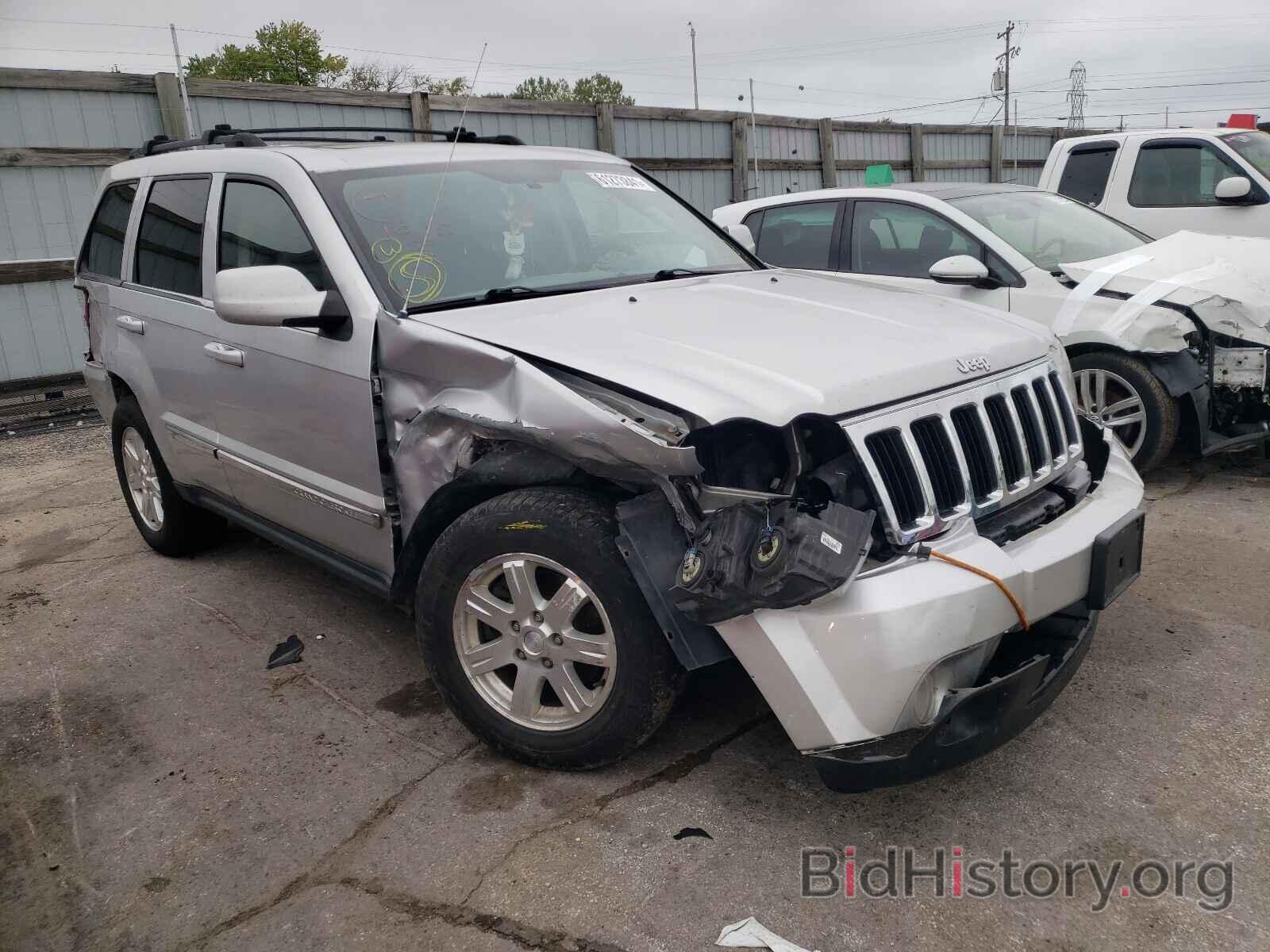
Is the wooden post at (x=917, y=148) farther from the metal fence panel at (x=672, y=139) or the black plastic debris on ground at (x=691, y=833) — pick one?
the black plastic debris on ground at (x=691, y=833)

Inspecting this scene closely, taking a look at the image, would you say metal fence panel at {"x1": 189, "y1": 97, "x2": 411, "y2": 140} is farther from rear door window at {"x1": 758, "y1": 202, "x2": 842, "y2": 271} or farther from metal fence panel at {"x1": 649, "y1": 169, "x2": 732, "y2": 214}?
rear door window at {"x1": 758, "y1": 202, "x2": 842, "y2": 271}

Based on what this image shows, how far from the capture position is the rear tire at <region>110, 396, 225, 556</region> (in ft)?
15.9

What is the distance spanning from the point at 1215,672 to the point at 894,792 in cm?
135

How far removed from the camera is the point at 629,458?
8.15ft

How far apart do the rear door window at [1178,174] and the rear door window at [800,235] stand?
10.1ft

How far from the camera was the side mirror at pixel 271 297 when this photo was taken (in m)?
3.14

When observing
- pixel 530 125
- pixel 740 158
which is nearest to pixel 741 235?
pixel 530 125

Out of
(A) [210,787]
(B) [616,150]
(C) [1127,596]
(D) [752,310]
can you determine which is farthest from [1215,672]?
(B) [616,150]

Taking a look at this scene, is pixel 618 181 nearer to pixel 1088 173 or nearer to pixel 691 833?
pixel 691 833

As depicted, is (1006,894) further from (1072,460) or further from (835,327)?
(835,327)

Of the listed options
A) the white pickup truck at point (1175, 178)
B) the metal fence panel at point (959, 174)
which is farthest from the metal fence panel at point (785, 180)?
the white pickup truck at point (1175, 178)

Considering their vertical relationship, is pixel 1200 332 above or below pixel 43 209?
below

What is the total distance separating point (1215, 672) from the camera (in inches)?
134

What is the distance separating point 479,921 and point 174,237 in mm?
3165
